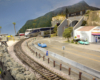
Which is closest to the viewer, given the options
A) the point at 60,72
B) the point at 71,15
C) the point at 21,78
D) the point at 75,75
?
the point at 21,78

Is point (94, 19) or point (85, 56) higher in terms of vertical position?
point (94, 19)

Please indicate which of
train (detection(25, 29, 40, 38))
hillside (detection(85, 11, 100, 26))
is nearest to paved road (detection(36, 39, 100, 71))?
hillside (detection(85, 11, 100, 26))

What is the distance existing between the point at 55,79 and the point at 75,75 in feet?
8.44

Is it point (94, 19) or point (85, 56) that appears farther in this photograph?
point (94, 19)

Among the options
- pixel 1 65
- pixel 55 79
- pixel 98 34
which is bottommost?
pixel 55 79

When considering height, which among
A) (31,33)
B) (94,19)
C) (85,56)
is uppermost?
(94,19)

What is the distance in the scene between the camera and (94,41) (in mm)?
29766

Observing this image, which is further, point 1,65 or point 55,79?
point 1,65

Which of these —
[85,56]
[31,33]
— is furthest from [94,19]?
[31,33]

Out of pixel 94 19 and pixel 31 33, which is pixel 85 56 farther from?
pixel 31 33

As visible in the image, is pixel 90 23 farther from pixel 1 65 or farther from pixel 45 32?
pixel 1 65

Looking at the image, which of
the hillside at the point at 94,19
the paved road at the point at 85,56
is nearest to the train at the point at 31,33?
the hillside at the point at 94,19

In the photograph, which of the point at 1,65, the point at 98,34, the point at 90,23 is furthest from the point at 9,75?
the point at 90,23

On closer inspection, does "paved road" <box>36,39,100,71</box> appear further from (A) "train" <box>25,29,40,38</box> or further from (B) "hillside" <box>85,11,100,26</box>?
(A) "train" <box>25,29,40,38</box>
